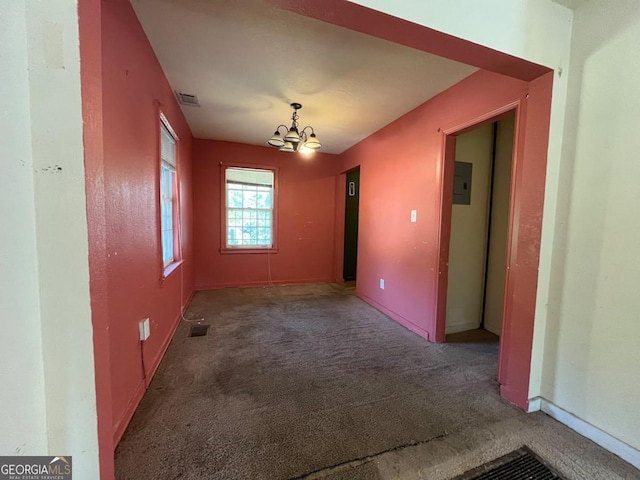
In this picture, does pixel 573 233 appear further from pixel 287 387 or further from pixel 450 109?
pixel 287 387

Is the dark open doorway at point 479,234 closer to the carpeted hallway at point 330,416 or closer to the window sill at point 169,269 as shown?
the carpeted hallway at point 330,416

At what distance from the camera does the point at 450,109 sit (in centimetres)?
246

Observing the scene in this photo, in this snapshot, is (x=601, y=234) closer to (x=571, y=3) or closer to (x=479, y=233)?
(x=571, y=3)

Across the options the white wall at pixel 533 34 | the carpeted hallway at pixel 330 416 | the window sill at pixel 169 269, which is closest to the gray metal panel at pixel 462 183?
the white wall at pixel 533 34

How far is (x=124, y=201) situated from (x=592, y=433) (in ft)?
9.76

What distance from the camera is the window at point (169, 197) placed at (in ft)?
8.76

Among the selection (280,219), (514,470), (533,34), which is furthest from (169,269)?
(533,34)

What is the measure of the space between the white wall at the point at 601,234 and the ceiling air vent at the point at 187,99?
10.3ft

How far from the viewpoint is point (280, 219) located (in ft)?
16.1

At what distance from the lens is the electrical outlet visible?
1777 mm

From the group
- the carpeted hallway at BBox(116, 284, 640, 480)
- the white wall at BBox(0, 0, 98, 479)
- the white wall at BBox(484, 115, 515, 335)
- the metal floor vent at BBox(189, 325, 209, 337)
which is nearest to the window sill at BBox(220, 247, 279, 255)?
the metal floor vent at BBox(189, 325, 209, 337)

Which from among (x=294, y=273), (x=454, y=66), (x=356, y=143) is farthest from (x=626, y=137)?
(x=294, y=273)

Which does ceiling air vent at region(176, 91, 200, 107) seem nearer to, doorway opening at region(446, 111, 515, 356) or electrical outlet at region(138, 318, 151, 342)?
electrical outlet at region(138, 318, 151, 342)

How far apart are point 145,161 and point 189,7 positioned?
3.33 ft
